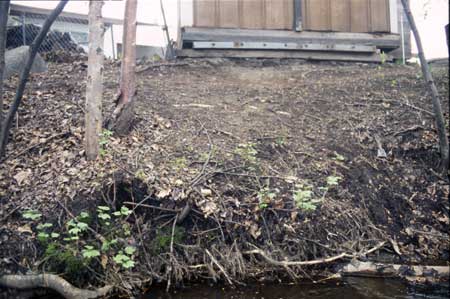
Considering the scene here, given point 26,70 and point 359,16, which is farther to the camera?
point 359,16

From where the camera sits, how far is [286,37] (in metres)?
9.54

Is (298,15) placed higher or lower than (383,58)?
higher

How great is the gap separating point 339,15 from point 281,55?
5.60 feet

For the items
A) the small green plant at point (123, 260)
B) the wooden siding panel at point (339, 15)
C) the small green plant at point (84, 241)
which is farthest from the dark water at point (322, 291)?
the wooden siding panel at point (339, 15)

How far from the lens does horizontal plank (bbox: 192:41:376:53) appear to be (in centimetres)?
924

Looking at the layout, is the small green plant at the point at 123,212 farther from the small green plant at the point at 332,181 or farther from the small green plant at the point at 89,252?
the small green plant at the point at 332,181

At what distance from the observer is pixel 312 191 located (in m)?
5.54

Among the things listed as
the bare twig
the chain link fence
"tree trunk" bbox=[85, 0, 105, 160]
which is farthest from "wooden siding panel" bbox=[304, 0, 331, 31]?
the bare twig

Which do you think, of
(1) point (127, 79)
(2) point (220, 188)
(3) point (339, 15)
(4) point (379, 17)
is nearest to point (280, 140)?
(2) point (220, 188)

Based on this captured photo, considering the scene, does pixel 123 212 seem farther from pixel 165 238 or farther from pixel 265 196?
pixel 265 196

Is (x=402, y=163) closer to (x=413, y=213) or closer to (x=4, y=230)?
(x=413, y=213)

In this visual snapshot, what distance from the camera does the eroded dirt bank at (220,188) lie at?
4.68m

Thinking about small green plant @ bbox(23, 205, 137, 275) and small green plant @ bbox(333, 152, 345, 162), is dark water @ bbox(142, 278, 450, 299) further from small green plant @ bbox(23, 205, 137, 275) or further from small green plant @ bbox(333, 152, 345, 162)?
small green plant @ bbox(333, 152, 345, 162)

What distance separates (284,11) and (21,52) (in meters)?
5.68
